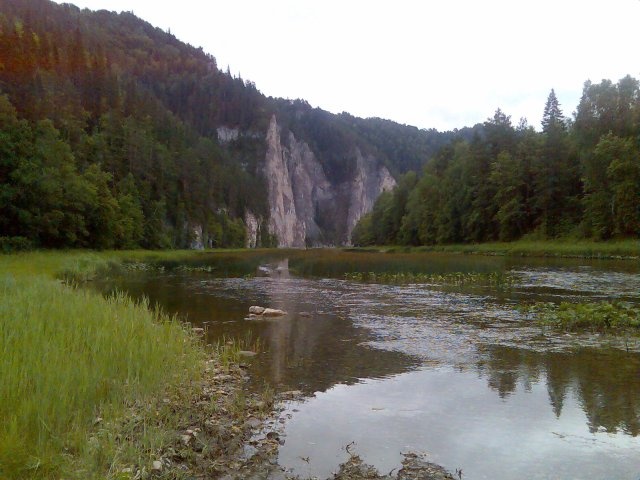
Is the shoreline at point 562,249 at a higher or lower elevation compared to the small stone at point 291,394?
higher

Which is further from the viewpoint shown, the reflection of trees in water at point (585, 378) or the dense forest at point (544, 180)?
the dense forest at point (544, 180)

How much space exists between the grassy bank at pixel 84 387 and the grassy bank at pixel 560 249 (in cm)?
4678

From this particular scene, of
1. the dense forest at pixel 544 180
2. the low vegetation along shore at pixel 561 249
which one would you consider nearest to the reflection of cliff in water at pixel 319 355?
the low vegetation along shore at pixel 561 249

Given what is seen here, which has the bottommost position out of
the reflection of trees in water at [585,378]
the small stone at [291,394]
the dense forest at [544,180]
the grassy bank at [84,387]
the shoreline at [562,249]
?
the small stone at [291,394]

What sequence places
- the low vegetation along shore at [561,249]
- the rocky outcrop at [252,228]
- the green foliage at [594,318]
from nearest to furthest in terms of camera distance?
the green foliage at [594,318] < the low vegetation along shore at [561,249] < the rocky outcrop at [252,228]

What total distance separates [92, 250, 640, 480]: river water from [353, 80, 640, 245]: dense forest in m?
38.4

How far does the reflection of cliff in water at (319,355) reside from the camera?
11.2 metres

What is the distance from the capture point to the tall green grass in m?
5.73

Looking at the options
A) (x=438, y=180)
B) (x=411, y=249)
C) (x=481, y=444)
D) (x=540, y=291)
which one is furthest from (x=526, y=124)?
(x=481, y=444)

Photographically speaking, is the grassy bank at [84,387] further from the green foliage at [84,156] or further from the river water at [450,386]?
the green foliage at [84,156]

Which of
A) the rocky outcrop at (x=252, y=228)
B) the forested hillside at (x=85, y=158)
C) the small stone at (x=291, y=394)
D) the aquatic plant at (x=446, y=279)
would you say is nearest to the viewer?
the small stone at (x=291, y=394)

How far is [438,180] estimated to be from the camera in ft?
325

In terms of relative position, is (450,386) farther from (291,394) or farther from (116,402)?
(116,402)

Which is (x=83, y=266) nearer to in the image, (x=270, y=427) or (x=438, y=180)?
(x=270, y=427)
